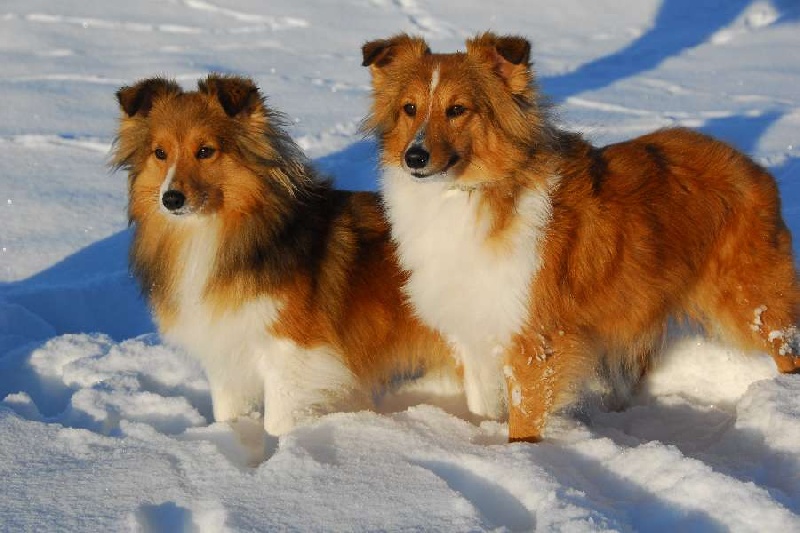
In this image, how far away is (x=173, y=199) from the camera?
168 inches

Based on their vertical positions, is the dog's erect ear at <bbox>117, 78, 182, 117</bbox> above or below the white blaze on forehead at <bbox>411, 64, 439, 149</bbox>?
above

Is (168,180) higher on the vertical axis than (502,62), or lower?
lower

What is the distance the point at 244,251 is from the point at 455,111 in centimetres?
121

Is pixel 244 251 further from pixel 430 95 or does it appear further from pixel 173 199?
pixel 430 95

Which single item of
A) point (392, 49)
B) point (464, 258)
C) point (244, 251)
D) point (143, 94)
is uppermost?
point (392, 49)

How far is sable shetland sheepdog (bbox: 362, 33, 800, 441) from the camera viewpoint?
Answer: 4.12 metres

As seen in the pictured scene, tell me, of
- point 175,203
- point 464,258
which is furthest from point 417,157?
point 175,203

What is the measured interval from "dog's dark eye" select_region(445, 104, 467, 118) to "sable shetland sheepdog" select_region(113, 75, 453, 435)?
36.0 inches

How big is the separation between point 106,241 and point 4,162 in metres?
1.90

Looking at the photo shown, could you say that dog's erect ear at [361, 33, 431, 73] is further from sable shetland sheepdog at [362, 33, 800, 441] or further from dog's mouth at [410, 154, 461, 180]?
dog's mouth at [410, 154, 461, 180]

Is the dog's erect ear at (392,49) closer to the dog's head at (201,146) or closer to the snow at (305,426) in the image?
the snow at (305,426)

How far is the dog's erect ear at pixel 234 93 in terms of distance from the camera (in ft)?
14.6

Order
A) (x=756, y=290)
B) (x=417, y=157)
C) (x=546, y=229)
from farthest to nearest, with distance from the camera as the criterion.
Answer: (x=756, y=290), (x=546, y=229), (x=417, y=157)

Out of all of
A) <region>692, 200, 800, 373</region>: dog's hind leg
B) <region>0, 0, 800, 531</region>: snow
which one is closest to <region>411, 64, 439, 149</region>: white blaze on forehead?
<region>0, 0, 800, 531</region>: snow
